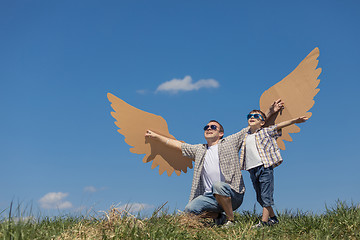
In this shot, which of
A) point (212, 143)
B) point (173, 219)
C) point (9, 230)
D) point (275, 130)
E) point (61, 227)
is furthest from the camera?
point (212, 143)

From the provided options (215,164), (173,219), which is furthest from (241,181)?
(173,219)

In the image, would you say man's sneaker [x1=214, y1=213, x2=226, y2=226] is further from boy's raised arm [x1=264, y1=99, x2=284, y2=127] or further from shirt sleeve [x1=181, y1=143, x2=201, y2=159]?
boy's raised arm [x1=264, y1=99, x2=284, y2=127]

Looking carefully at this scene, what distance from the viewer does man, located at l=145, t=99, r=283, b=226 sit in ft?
16.7

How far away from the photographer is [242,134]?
5.34 m

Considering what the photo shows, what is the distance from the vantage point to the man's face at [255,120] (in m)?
5.21

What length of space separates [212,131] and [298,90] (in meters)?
1.40

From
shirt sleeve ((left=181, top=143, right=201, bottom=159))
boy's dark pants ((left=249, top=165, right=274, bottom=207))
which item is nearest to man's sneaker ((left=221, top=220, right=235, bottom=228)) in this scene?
boy's dark pants ((left=249, top=165, right=274, bottom=207))

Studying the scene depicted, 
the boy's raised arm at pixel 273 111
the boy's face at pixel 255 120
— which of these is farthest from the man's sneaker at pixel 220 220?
the boy's raised arm at pixel 273 111

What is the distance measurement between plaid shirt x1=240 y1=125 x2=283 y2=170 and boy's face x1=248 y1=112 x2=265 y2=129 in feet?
0.49

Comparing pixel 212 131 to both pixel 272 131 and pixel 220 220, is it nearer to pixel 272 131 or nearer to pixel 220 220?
pixel 272 131

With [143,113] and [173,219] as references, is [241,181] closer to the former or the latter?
[173,219]

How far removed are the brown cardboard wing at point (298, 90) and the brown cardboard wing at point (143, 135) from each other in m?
1.63

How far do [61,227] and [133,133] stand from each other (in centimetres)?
218

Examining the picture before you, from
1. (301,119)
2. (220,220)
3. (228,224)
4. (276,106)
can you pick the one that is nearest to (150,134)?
(220,220)
